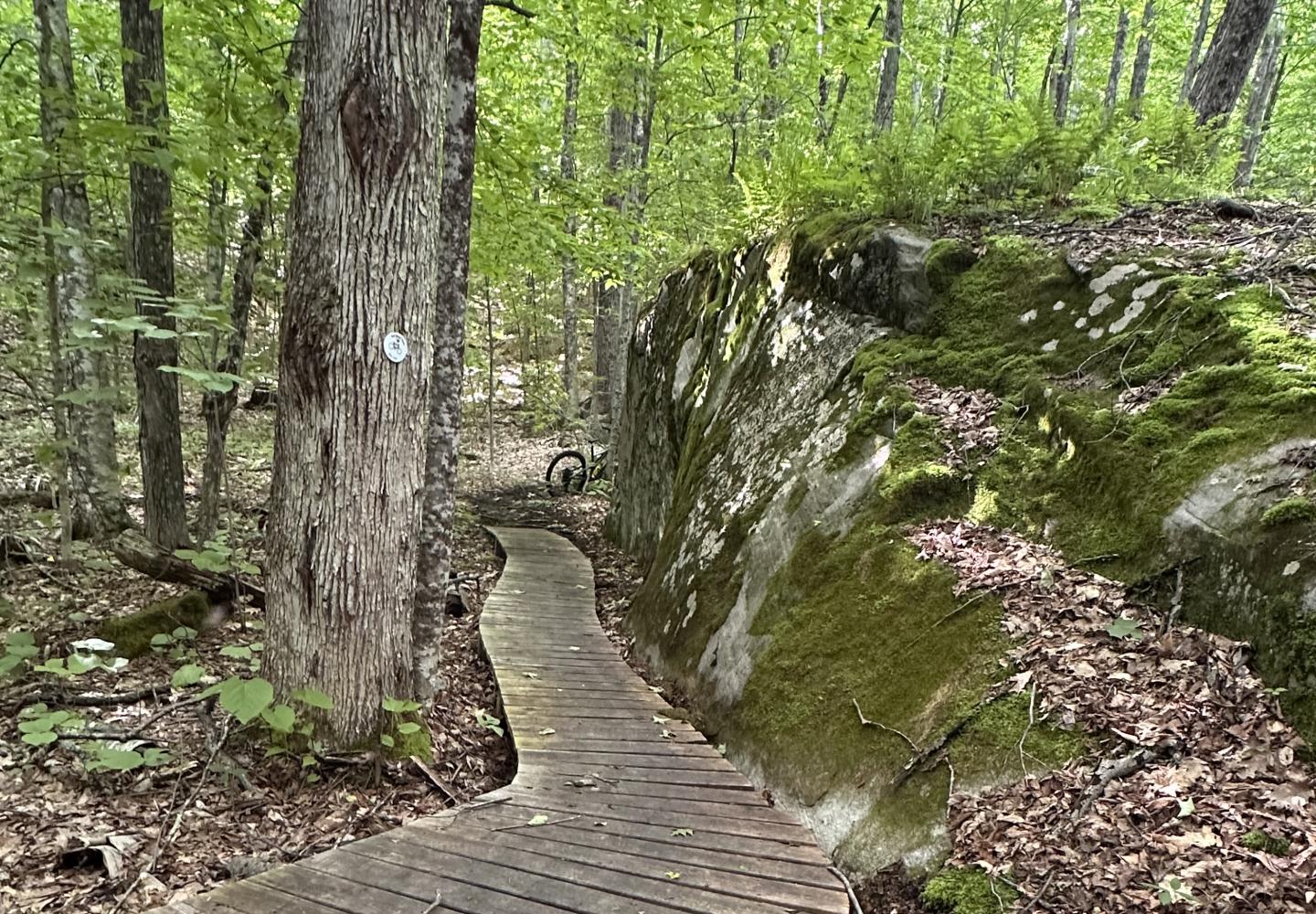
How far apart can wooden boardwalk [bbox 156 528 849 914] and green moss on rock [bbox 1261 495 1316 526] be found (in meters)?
2.59

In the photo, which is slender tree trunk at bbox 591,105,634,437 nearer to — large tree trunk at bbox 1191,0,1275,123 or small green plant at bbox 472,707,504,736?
large tree trunk at bbox 1191,0,1275,123

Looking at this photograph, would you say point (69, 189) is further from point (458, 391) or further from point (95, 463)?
point (458, 391)

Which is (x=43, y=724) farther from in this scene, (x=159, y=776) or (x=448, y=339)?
(x=448, y=339)

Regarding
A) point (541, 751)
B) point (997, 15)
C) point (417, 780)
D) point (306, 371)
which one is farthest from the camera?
point (997, 15)

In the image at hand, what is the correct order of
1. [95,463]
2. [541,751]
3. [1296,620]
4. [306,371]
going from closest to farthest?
[1296,620]
[306,371]
[541,751]
[95,463]

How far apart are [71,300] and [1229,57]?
498 inches

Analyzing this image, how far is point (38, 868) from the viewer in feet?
9.84

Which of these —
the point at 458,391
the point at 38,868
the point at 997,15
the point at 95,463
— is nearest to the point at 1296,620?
the point at 458,391

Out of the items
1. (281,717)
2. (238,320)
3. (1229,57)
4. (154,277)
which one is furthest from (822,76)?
(281,717)

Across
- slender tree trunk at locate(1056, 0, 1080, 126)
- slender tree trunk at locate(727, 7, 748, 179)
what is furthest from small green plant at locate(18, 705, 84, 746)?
slender tree trunk at locate(1056, 0, 1080, 126)

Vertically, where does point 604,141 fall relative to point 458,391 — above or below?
above

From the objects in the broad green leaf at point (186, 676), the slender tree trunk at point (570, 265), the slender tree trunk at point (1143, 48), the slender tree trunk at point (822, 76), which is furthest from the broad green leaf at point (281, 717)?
the slender tree trunk at point (1143, 48)

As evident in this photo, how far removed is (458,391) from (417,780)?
2637mm

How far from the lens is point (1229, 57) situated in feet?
27.7
